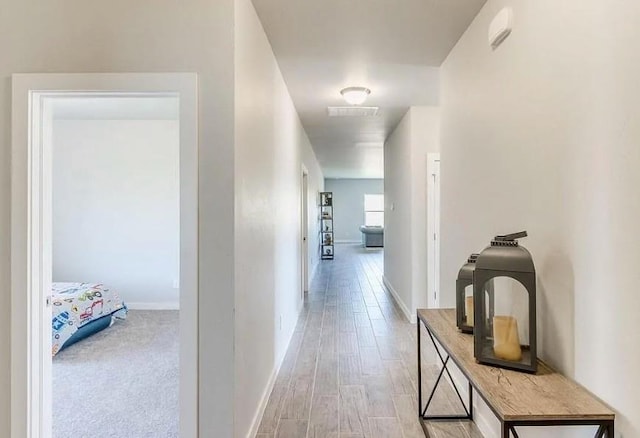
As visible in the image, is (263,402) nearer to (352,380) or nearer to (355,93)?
(352,380)

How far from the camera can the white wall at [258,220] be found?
1.85 meters

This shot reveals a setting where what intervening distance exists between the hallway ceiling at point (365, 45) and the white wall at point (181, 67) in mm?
596

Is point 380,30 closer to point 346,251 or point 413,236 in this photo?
point 413,236

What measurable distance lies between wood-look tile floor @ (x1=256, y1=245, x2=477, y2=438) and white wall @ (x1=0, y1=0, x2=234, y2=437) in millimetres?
792

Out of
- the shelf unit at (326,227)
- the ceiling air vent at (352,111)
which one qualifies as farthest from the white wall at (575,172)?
the shelf unit at (326,227)

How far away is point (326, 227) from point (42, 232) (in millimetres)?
9852

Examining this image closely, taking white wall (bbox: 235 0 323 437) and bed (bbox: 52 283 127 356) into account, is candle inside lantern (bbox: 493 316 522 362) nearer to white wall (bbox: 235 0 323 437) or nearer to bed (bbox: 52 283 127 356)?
white wall (bbox: 235 0 323 437)

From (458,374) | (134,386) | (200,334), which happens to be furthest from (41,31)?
(458,374)

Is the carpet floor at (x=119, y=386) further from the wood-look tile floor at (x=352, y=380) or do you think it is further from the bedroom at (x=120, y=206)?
the bedroom at (x=120, y=206)

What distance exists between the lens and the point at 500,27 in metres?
1.88

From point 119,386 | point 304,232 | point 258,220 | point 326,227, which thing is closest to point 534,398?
point 258,220

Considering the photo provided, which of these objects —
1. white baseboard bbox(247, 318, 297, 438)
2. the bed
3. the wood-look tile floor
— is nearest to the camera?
white baseboard bbox(247, 318, 297, 438)

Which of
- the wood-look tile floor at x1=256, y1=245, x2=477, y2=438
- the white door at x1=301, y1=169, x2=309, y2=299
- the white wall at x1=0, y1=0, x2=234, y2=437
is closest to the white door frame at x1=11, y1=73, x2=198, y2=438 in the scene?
the white wall at x1=0, y1=0, x2=234, y2=437

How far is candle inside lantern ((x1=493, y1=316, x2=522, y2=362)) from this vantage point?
4.75ft
